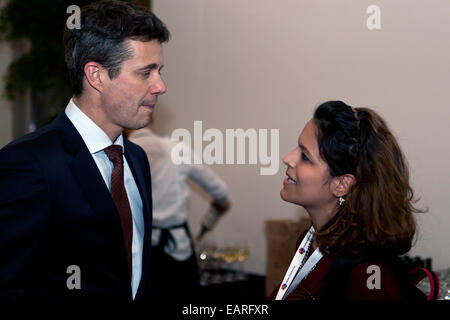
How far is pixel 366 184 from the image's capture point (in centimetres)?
143

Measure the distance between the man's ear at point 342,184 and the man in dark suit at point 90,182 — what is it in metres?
0.61

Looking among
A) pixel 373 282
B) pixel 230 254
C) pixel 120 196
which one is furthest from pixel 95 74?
pixel 230 254

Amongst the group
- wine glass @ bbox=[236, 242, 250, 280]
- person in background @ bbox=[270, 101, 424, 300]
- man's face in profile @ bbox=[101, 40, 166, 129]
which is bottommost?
wine glass @ bbox=[236, 242, 250, 280]

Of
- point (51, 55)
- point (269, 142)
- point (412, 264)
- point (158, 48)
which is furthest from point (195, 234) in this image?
point (158, 48)

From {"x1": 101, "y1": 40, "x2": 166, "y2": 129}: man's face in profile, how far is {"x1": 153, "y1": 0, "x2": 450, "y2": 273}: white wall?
0.92 meters

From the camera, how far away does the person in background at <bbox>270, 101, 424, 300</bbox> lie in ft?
4.20

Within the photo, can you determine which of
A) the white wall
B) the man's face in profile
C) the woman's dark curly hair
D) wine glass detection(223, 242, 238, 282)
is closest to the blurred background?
the white wall

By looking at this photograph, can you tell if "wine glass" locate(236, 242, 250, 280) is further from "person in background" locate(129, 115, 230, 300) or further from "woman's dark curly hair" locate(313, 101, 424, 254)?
"woman's dark curly hair" locate(313, 101, 424, 254)

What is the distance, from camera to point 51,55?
413 cm

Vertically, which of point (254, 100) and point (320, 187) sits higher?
point (254, 100)

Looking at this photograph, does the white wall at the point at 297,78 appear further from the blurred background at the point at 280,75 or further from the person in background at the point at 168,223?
the person in background at the point at 168,223

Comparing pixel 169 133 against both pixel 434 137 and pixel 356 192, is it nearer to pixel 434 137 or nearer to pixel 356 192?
pixel 434 137

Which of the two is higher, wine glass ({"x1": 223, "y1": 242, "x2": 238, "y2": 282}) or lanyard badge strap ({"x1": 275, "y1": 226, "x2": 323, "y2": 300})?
lanyard badge strap ({"x1": 275, "y1": 226, "x2": 323, "y2": 300})

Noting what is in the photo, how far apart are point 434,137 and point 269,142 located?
4.93 feet
